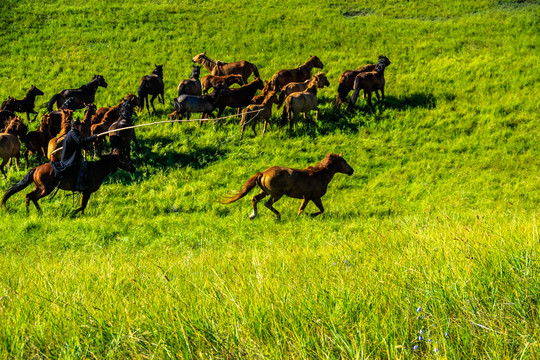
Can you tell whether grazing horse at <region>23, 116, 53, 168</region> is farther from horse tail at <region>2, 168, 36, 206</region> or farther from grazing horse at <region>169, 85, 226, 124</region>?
grazing horse at <region>169, 85, 226, 124</region>

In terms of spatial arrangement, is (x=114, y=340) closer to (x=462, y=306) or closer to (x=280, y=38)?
(x=462, y=306)

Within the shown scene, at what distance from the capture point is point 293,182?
1066 centimetres

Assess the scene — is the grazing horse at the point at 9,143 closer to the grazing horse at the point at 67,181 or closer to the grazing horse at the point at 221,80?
the grazing horse at the point at 67,181

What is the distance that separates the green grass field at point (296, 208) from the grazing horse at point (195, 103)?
0.76 meters

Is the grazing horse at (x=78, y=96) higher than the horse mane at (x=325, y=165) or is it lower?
Answer: higher

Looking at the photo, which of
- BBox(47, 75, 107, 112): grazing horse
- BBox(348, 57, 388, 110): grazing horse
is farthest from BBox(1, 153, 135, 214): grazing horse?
BBox(348, 57, 388, 110): grazing horse

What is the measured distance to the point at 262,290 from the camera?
3203 millimetres

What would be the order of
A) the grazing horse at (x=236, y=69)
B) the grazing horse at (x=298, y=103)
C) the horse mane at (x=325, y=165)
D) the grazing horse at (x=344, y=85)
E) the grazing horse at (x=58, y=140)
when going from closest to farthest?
the horse mane at (x=325, y=165) → the grazing horse at (x=58, y=140) → the grazing horse at (x=298, y=103) → the grazing horse at (x=344, y=85) → the grazing horse at (x=236, y=69)

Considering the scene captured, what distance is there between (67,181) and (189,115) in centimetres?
694

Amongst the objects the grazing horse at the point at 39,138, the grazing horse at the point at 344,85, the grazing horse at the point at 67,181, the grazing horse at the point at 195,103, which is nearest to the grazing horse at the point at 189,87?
the grazing horse at the point at 195,103

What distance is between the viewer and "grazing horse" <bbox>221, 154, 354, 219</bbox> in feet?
34.7

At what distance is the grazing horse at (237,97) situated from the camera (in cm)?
1756

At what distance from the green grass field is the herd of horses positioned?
2.31ft

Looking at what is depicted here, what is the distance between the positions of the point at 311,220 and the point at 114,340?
27.7ft
